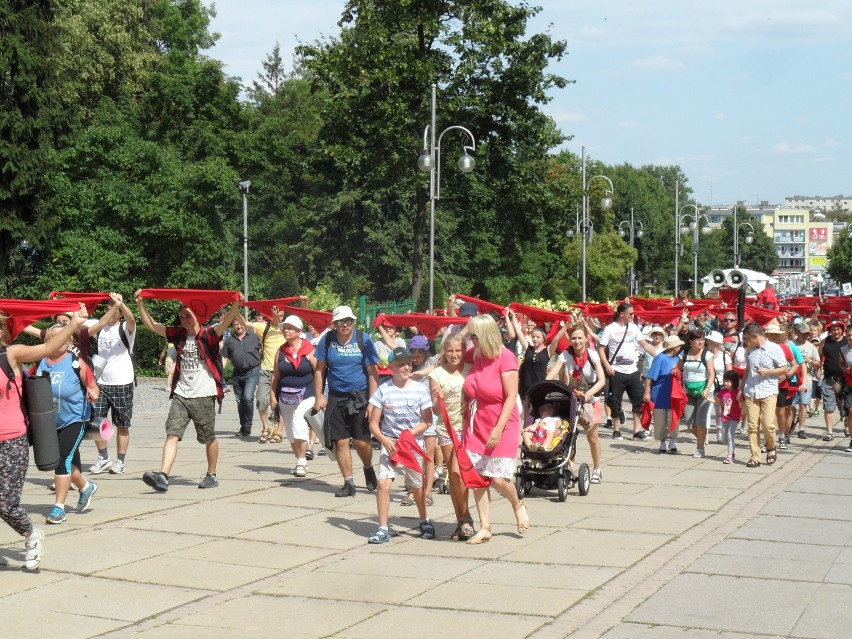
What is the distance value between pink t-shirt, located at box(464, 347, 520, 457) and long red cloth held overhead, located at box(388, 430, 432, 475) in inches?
15.7

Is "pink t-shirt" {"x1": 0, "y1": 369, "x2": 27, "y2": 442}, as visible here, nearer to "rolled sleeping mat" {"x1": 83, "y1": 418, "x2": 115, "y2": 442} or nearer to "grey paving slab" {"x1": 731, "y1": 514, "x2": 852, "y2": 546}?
"rolled sleeping mat" {"x1": 83, "y1": 418, "x2": 115, "y2": 442}

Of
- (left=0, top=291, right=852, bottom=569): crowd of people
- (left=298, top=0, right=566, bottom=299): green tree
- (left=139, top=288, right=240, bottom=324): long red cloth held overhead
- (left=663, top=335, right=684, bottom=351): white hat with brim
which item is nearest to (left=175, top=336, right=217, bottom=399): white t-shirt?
(left=0, top=291, right=852, bottom=569): crowd of people

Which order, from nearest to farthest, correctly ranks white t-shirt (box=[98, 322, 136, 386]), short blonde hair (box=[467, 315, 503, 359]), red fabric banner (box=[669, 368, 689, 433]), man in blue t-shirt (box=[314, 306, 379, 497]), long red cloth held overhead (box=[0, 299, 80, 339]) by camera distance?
1. long red cloth held overhead (box=[0, 299, 80, 339])
2. short blonde hair (box=[467, 315, 503, 359])
3. man in blue t-shirt (box=[314, 306, 379, 497])
4. white t-shirt (box=[98, 322, 136, 386])
5. red fabric banner (box=[669, 368, 689, 433])

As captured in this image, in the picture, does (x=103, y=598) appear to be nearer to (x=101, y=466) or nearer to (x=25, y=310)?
(x=25, y=310)

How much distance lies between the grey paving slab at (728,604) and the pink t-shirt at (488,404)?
1.71 meters

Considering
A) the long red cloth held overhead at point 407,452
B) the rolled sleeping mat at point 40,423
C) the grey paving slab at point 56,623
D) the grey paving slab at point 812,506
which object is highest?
the rolled sleeping mat at point 40,423

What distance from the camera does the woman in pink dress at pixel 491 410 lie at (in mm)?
9086

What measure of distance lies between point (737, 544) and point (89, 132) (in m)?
32.3

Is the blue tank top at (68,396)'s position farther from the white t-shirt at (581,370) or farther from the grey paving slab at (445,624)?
the white t-shirt at (581,370)

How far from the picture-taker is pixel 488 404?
30.2 feet

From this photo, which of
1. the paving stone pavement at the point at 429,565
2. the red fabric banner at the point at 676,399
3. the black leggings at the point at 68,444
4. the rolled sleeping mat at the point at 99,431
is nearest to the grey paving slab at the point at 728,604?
the paving stone pavement at the point at 429,565

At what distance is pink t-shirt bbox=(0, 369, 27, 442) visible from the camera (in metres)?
7.98

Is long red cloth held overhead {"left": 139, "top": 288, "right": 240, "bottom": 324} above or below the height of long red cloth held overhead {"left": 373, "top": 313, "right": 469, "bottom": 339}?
above

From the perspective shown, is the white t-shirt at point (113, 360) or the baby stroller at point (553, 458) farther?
the white t-shirt at point (113, 360)
